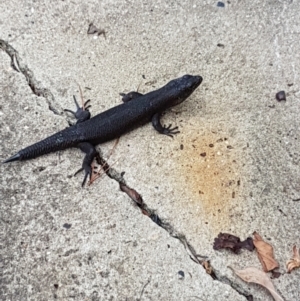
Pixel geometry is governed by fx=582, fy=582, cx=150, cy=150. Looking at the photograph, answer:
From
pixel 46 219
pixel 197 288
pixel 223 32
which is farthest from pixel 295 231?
pixel 223 32

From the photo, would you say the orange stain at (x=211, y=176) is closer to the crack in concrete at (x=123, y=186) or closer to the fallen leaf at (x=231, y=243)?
the fallen leaf at (x=231, y=243)

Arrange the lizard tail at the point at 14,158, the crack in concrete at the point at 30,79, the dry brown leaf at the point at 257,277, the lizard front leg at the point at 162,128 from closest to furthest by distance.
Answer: the dry brown leaf at the point at 257,277 → the lizard tail at the point at 14,158 → the lizard front leg at the point at 162,128 → the crack in concrete at the point at 30,79

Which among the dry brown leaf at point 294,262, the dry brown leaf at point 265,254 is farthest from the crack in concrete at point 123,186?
the dry brown leaf at point 294,262

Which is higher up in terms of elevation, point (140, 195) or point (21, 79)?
point (21, 79)

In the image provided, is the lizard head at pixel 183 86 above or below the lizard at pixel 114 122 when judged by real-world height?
above

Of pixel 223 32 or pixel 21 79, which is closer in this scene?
pixel 21 79

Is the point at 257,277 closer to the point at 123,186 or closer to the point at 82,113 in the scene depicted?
the point at 123,186

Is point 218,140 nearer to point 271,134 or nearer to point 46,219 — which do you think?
point 271,134
